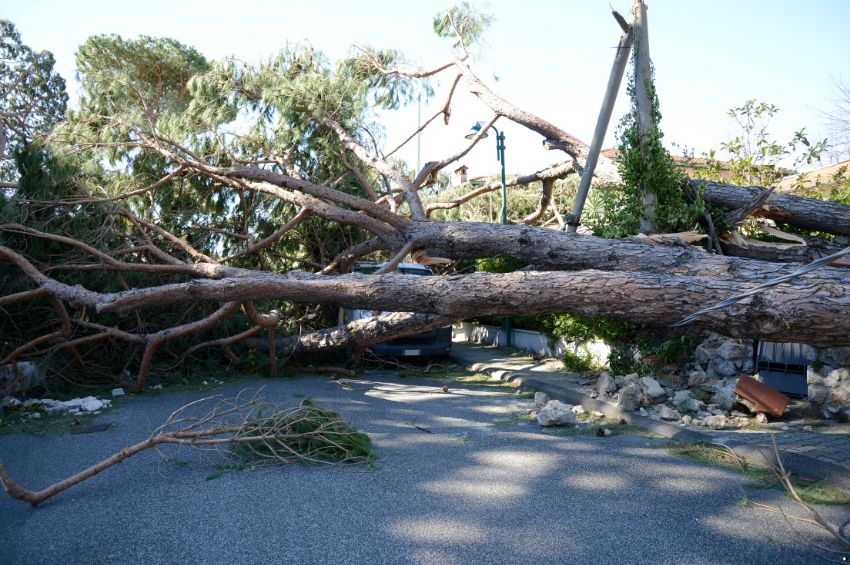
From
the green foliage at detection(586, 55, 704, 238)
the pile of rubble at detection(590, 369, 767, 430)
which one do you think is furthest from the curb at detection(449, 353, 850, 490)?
the green foliage at detection(586, 55, 704, 238)

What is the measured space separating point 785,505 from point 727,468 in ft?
2.82

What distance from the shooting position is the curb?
4.83m

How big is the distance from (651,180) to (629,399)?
12.8ft

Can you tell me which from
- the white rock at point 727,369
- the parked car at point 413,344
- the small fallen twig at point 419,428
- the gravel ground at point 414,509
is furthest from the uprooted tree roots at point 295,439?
the parked car at point 413,344

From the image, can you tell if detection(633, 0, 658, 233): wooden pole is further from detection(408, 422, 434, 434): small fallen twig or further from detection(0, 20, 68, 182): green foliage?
detection(0, 20, 68, 182): green foliage

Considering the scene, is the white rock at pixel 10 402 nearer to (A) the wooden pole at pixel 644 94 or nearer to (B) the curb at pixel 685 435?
(B) the curb at pixel 685 435

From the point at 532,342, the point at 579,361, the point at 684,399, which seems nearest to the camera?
the point at 684,399

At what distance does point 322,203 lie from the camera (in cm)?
971

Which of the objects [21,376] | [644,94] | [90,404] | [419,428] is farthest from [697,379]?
[21,376]

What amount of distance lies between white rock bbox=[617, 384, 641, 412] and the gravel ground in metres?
1.08

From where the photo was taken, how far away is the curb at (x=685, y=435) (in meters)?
4.83

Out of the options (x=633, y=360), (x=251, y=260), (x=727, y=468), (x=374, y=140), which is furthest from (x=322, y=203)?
(x=727, y=468)

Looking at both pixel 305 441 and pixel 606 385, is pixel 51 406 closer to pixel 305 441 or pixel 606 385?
pixel 305 441

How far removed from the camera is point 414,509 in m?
4.27
